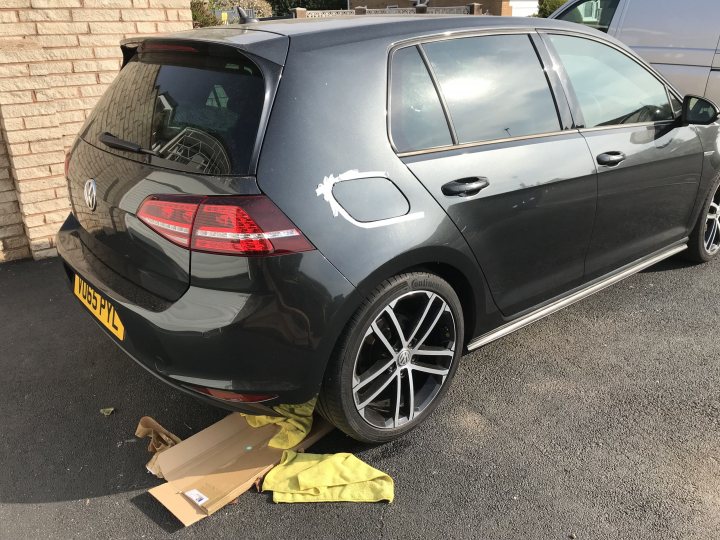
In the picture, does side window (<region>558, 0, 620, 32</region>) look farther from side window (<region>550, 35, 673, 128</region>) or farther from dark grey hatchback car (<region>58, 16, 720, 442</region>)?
dark grey hatchback car (<region>58, 16, 720, 442</region>)

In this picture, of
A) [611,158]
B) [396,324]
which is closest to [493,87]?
[611,158]

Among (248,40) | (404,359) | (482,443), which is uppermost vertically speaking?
(248,40)

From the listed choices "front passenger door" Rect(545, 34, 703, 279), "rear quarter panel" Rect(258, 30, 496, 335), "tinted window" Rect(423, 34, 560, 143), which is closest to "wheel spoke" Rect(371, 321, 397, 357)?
"rear quarter panel" Rect(258, 30, 496, 335)

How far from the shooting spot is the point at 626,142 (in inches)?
135

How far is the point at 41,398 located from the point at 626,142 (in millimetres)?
3396

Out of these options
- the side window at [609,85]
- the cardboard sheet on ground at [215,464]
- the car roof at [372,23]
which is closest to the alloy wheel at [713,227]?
the side window at [609,85]

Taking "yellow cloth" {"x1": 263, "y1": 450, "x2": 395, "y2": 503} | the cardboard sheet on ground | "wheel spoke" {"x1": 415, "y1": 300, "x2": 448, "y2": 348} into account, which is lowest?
"yellow cloth" {"x1": 263, "y1": 450, "x2": 395, "y2": 503}

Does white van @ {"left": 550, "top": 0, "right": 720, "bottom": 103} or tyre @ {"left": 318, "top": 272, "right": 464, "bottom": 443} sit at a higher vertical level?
white van @ {"left": 550, "top": 0, "right": 720, "bottom": 103}

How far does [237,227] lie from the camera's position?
2127 mm

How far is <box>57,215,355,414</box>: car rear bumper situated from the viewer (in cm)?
216

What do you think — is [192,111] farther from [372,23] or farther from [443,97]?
[443,97]

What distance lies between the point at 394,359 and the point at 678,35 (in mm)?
5541

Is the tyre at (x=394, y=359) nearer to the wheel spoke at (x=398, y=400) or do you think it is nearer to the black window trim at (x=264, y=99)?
the wheel spoke at (x=398, y=400)

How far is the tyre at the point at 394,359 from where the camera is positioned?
2.42 m
